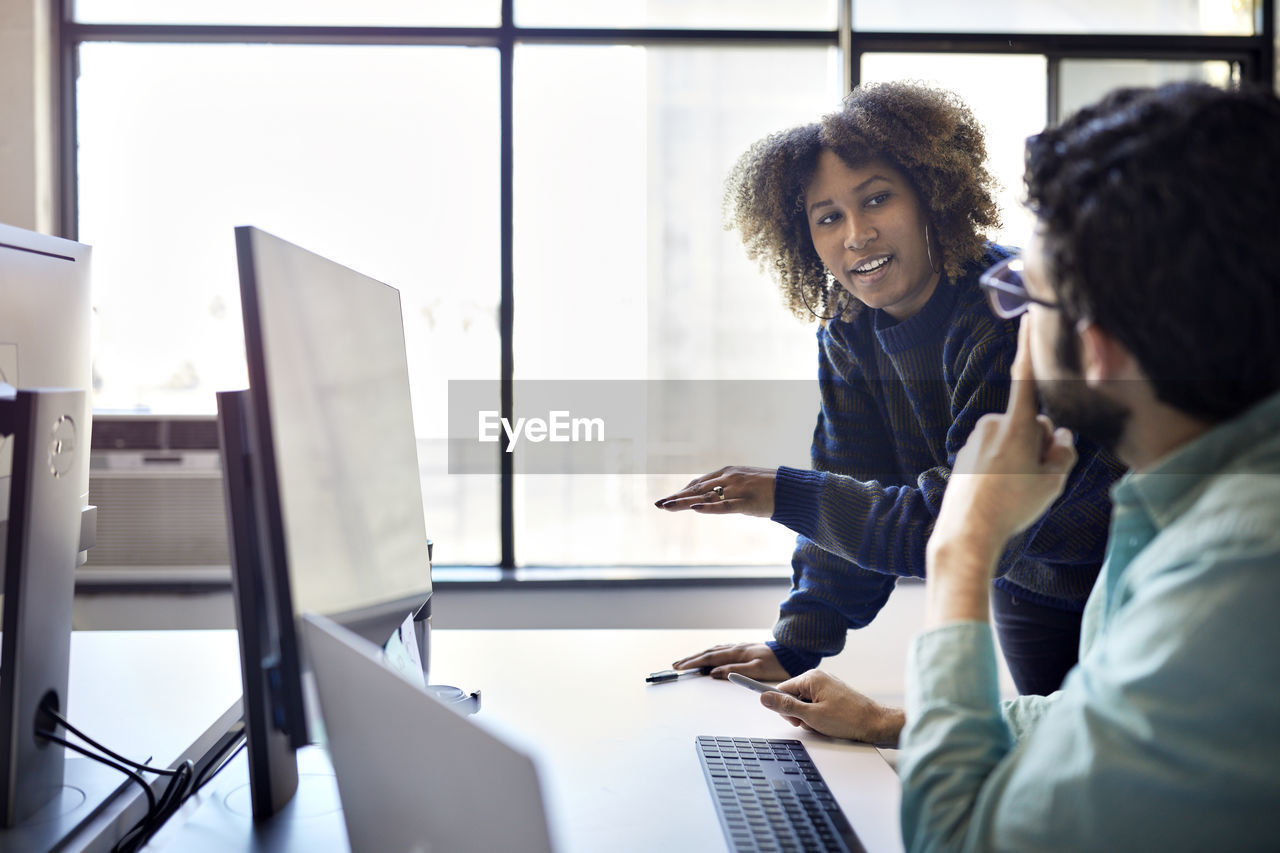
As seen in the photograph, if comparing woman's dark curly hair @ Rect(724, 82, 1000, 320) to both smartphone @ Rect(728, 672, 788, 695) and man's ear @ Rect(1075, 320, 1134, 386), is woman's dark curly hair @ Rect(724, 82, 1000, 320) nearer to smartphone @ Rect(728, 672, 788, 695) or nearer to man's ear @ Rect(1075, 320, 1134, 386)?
smartphone @ Rect(728, 672, 788, 695)

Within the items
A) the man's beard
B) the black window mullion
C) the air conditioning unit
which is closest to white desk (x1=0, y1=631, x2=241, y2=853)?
the man's beard

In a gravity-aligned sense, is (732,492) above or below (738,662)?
above

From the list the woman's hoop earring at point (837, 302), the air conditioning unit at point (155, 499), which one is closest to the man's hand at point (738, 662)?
the woman's hoop earring at point (837, 302)

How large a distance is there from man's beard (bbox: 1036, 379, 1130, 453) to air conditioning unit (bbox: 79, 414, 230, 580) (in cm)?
268

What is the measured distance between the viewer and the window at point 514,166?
3002 millimetres

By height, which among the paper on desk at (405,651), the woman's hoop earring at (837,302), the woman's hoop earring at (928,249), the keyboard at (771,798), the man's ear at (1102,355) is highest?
the woman's hoop earring at (928,249)

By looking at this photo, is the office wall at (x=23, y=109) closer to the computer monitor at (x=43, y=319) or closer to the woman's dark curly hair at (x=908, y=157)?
the computer monitor at (x=43, y=319)

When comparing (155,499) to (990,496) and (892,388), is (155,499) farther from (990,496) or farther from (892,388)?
(990,496)

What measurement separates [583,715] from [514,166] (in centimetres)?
236

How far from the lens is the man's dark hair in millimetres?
545

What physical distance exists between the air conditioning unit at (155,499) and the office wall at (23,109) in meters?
0.78

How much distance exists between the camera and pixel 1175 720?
512 millimetres

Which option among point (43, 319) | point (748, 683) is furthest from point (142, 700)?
point (748, 683)

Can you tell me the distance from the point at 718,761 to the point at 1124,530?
1.47 feet
